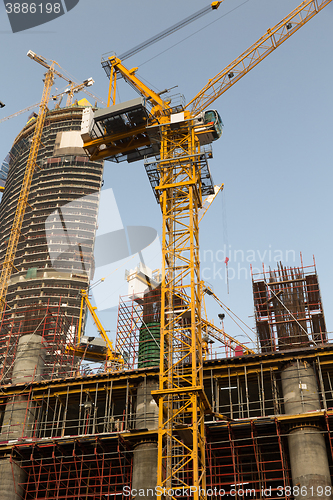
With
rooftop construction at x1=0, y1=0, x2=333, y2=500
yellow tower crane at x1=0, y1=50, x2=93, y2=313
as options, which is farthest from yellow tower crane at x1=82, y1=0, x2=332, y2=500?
yellow tower crane at x1=0, y1=50, x2=93, y2=313

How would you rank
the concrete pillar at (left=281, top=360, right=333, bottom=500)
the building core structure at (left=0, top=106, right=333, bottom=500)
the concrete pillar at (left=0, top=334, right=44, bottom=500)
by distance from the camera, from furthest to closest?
the concrete pillar at (left=0, top=334, right=44, bottom=500)
the building core structure at (left=0, top=106, right=333, bottom=500)
the concrete pillar at (left=281, top=360, right=333, bottom=500)

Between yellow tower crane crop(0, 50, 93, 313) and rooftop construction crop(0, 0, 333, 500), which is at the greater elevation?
yellow tower crane crop(0, 50, 93, 313)

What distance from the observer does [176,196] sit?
151 ft

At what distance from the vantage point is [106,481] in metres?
42.8

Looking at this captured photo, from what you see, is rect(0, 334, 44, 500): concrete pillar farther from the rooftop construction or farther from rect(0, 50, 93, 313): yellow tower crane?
rect(0, 50, 93, 313): yellow tower crane

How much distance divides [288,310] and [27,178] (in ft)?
256

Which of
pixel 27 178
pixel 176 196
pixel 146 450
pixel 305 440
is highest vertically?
pixel 27 178

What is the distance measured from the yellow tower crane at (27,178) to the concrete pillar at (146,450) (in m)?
53.6

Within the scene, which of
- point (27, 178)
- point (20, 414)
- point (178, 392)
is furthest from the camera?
point (27, 178)

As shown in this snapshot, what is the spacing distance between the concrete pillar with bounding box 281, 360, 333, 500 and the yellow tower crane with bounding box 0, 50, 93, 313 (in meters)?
61.5

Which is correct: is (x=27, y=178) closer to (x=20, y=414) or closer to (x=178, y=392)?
(x=20, y=414)

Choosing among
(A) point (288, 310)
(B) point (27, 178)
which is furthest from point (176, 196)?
(B) point (27, 178)

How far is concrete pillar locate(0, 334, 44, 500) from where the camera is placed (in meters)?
42.6

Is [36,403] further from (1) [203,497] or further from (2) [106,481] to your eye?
(1) [203,497]
